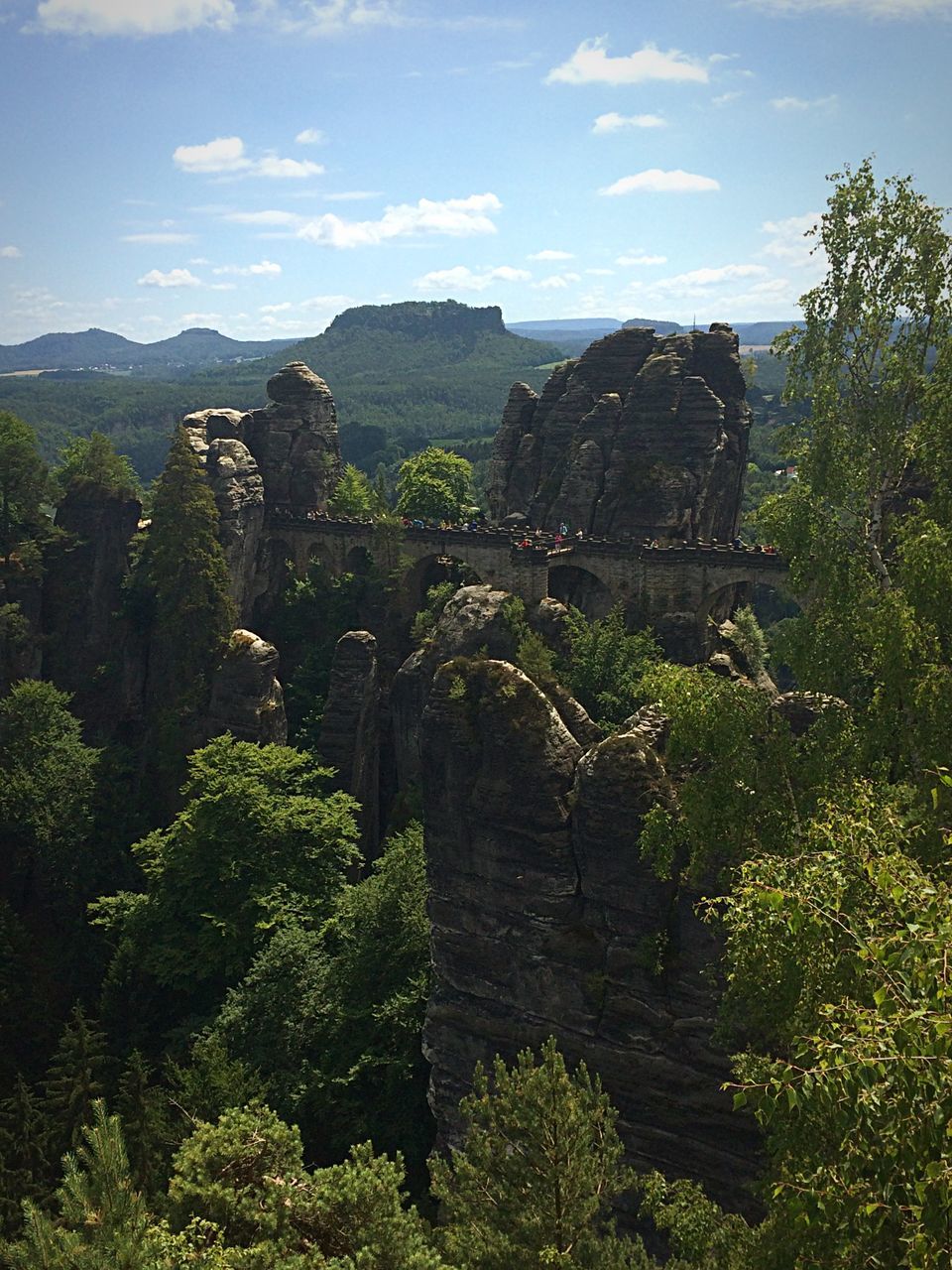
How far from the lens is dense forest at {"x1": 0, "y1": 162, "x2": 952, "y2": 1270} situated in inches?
391

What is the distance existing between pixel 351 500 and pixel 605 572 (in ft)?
69.9

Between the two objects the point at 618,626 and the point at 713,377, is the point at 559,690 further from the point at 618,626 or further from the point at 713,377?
the point at 713,377

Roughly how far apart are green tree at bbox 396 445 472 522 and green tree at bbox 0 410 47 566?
2214cm

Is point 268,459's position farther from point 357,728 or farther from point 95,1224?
point 95,1224

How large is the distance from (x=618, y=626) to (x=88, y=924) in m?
25.6

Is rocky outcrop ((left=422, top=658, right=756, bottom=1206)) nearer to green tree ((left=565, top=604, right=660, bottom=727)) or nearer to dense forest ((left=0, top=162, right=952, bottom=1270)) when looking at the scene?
dense forest ((left=0, top=162, right=952, bottom=1270))

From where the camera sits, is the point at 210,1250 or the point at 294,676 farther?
the point at 294,676

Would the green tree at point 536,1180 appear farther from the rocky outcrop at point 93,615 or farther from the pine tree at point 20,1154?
the rocky outcrop at point 93,615

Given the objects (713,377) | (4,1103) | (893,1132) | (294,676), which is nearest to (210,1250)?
(893,1132)

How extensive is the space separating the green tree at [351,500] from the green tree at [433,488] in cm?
209

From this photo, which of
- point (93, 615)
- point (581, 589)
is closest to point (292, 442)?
point (93, 615)

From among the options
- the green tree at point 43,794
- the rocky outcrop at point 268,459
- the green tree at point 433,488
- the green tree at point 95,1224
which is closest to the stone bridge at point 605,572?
the rocky outcrop at point 268,459

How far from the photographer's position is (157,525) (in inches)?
2029

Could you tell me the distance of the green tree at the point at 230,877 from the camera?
112 feet
